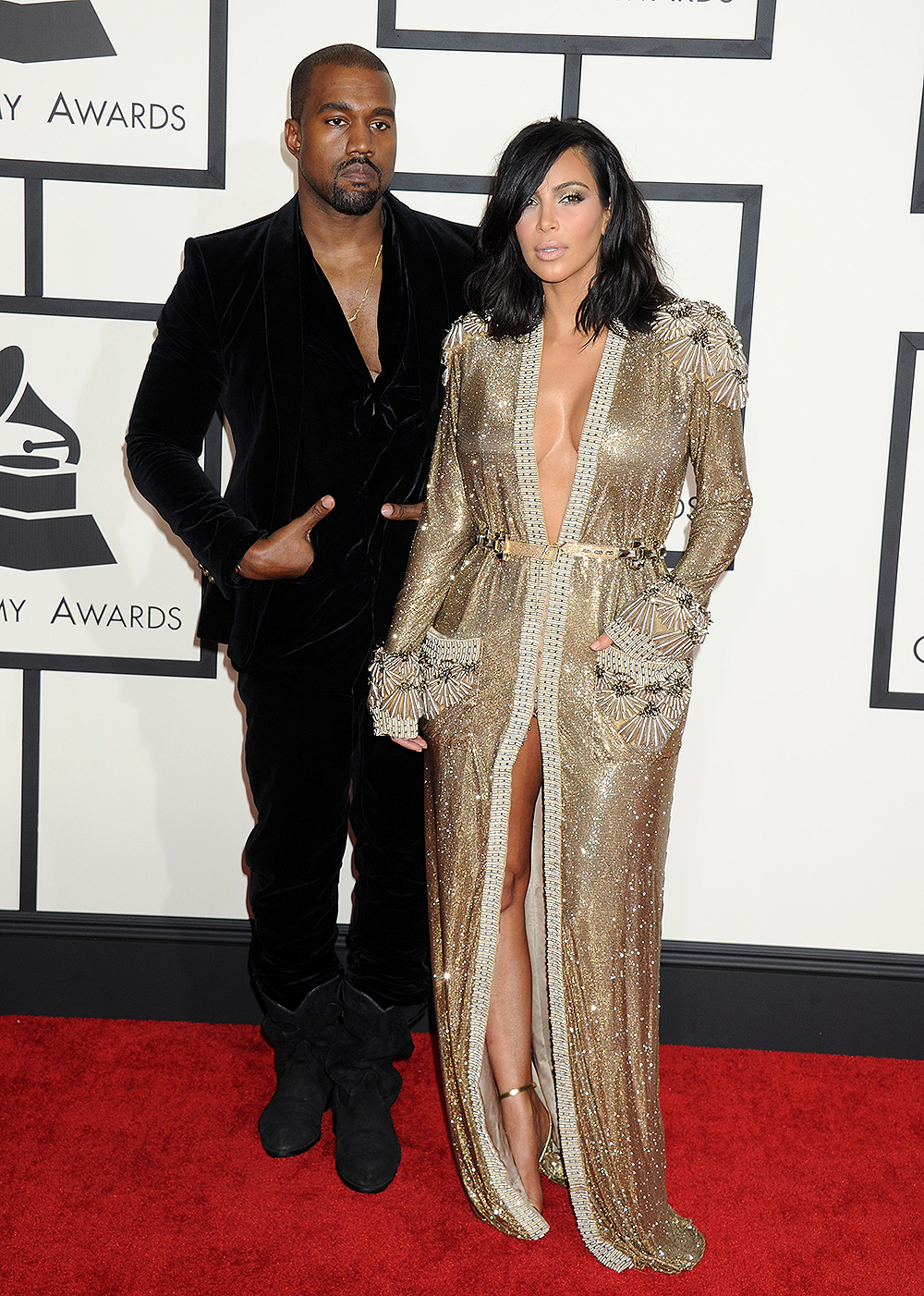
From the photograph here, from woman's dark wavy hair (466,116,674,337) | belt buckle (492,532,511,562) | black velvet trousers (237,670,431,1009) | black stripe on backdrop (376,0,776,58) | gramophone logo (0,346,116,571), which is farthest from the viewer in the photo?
gramophone logo (0,346,116,571)

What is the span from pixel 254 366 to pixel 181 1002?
157cm

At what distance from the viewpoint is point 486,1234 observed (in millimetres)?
1983

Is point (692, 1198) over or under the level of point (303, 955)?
under

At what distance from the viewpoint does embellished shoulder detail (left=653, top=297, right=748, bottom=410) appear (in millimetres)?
1745

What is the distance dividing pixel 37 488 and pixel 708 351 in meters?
1.58

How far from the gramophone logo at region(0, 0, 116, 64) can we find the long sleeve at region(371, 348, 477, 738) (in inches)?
47.4

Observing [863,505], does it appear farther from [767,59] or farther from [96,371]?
[96,371]

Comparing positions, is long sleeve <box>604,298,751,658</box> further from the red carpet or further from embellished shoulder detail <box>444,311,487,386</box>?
the red carpet

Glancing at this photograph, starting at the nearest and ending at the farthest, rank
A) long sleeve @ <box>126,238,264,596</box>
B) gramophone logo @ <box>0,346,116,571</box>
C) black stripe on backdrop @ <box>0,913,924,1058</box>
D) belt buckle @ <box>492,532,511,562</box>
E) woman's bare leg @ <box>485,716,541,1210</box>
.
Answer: belt buckle @ <box>492,532,511,562</box> < woman's bare leg @ <box>485,716,541,1210</box> < long sleeve @ <box>126,238,264,596</box> < gramophone logo @ <box>0,346,116,571</box> < black stripe on backdrop @ <box>0,913,924,1058</box>

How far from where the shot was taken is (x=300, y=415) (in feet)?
6.66

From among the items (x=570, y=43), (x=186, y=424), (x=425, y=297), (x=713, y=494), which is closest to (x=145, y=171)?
(x=186, y=424)

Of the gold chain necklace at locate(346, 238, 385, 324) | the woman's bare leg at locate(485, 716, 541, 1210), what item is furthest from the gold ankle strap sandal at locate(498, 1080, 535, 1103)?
the gold chain necklace at locate(346, 238, 385, 324)

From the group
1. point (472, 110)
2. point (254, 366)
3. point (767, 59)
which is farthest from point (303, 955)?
point (767, 59)

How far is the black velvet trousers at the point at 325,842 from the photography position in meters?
2.18
